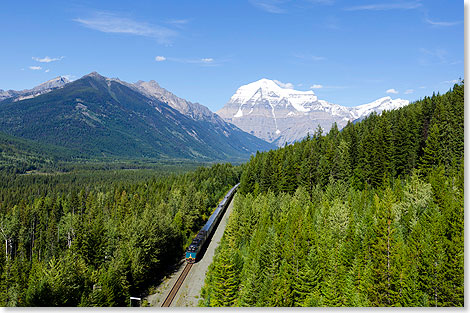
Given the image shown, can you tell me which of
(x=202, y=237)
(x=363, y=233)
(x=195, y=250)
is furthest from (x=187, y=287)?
(x=363, y=233)

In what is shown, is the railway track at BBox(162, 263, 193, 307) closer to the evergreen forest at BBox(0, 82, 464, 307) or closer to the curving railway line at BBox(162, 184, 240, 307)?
the curving railway line at BBox(162, 184, 240, 307)

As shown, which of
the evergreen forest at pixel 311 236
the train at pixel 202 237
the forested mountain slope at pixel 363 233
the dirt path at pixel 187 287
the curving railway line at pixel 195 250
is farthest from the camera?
the train at pixel 202 237

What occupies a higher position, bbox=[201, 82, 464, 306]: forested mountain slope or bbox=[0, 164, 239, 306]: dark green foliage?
bbox=[201, 82, 464, 306]: forested mountain slope

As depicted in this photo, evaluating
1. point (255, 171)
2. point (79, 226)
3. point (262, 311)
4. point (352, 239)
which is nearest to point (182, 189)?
point (255, 171)

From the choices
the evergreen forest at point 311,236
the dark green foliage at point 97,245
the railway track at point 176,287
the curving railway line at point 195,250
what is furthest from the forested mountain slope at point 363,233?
the dark green foliage at point 97,245

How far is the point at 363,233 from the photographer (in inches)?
1531

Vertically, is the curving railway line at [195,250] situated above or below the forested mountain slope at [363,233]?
below

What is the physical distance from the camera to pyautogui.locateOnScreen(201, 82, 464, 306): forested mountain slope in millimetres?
27375

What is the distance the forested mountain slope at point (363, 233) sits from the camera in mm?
27375

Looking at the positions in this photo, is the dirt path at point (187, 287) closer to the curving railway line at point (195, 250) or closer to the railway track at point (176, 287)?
the railway track at point (176, 287)

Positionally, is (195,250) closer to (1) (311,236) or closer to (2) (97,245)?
(2) (97,245)

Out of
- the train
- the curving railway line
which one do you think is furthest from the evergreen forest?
the train

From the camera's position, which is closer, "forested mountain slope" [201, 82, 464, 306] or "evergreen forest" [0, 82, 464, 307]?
"forested mountain slope" [201, 82, 464, 306]

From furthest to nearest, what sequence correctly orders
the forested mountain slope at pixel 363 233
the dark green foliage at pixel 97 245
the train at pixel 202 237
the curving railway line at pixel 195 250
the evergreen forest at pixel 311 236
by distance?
the train at pixel 202 237, the curving railway line at pixel 195 250, the dark green foliage at pixel 97 245, the evergreen forest at pixel 311 236, the forested mountain slope at pixel 363 233
